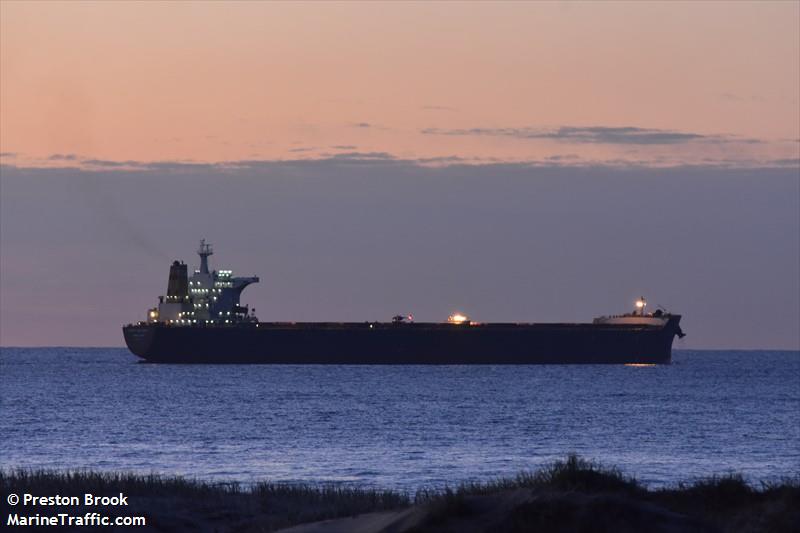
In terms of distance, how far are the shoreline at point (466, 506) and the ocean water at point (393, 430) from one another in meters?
10.0

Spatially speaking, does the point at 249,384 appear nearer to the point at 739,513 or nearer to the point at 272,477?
the point at 272,477

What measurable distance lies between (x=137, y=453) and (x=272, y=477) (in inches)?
346

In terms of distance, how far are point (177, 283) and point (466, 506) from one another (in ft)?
406

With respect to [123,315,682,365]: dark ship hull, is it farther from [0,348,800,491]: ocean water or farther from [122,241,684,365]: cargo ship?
[0,348,800,491]: ocean water

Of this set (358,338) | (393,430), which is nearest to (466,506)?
(393,430)

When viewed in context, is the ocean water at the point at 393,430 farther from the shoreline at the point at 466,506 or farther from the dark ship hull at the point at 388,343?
the dark ship hull at the point at 388,343

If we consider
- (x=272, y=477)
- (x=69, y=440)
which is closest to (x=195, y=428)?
(x=69, y=440)

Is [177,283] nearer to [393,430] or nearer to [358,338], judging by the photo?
[358,338]

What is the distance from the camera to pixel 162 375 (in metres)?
110

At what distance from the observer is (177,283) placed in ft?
447

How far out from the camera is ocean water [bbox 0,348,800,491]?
120 ft

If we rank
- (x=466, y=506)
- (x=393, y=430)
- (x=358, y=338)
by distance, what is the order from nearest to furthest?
1. (x=466, y=506)
2. (x=393, y=430)
3. (x=358, y=338)

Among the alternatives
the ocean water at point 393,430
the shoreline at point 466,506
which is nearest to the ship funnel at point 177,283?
→ the ocean water at point 393,430

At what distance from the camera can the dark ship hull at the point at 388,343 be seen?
131 meters
